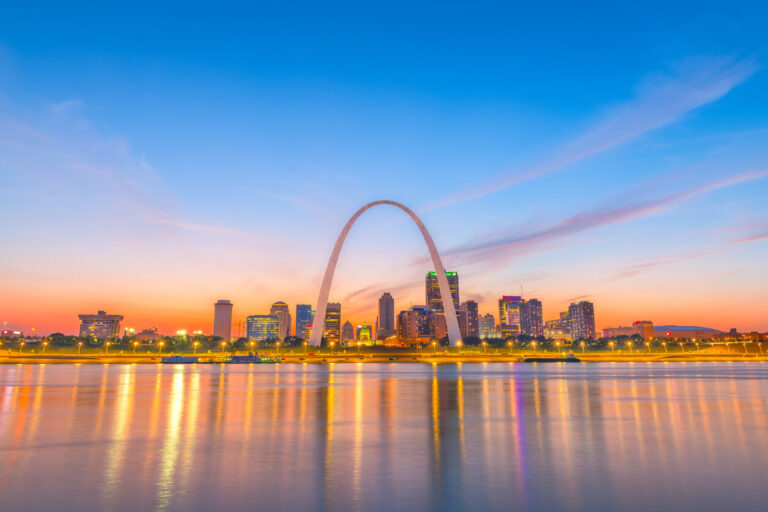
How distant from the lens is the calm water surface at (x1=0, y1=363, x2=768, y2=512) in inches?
362

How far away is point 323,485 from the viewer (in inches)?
401

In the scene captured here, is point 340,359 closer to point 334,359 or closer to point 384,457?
point 334,359

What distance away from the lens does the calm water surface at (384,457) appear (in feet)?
30.2

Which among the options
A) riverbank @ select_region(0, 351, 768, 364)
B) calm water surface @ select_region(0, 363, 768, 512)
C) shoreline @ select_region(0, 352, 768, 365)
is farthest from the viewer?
riverbank @ select_region(0, 351, 768, 364)

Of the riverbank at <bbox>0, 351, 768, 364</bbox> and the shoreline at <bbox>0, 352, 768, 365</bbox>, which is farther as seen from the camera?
the riverbank at <bbox>0, 351, 768, 364</bbox>

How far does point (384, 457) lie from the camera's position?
1293 cm

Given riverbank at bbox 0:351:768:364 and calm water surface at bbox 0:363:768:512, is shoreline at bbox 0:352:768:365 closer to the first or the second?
riverbank at bbox 0:351:768:364

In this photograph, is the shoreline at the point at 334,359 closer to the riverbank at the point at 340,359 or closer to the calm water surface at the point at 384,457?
the riverbank at the point at 340,359

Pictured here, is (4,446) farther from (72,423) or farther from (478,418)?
(478,418)

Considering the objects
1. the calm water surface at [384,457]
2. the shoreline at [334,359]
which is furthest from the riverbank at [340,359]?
the calm water surface at [384,457]

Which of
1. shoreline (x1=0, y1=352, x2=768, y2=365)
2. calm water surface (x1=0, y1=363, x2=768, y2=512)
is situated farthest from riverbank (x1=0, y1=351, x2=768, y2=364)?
calm water surface (x1=0, y1=363, x2=768, y2=512)

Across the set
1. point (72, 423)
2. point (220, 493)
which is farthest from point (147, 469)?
point (72, 423)

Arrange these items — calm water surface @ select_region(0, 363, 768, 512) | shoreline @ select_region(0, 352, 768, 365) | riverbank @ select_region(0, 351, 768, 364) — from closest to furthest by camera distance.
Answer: calm water surface @ select_region(0, 363, 768, 512), shoreline @ select_region(0, 352, 768, 365), riverbank @ select_region(0, 351, 768, 364)

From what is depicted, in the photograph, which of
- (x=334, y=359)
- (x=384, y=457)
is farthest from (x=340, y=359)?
(x=384, y=457)
